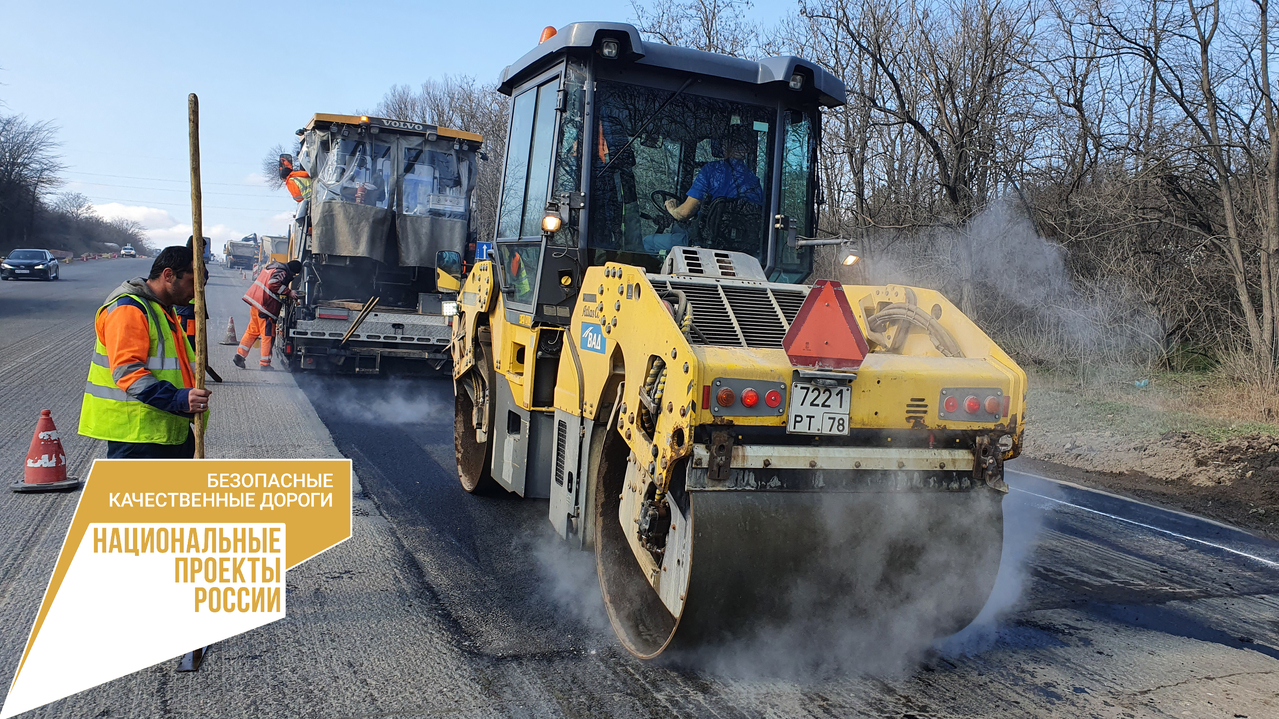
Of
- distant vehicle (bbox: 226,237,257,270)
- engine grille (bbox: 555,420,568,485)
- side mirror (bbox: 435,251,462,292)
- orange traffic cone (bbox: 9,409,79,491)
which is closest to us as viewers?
engine grille (bbox: 555,420,568,485)

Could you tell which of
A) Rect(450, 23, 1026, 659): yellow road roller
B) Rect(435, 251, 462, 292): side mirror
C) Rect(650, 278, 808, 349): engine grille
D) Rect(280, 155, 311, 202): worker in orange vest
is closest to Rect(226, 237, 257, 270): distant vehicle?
Rect(280, 155, 311, 202): worker in orange vest

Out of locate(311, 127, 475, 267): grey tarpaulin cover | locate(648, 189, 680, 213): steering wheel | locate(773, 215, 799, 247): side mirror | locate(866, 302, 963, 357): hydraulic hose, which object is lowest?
locate(866, 302, 963, 357): hydraulic hose

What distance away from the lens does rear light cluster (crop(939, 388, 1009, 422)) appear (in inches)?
141

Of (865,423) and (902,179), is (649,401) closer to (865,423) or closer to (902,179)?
(865,423)

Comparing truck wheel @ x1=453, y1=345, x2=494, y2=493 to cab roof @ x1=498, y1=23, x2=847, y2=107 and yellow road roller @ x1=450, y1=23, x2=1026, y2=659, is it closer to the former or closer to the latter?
yellow road roller @ x1=450, y1=23, x2=1026, y2=659

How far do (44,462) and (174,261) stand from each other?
115 inches

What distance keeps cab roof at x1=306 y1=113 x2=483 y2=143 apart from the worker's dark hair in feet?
28.5

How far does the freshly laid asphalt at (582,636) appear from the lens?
133 inches

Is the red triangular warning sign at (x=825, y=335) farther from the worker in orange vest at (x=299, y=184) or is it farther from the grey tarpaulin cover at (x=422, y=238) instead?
the worker in orange vest at (x=299, y=184)

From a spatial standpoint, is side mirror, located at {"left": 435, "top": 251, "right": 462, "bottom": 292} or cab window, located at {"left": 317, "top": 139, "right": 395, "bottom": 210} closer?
side mirror, located at {"left": 435, "top": 251, "right": 462, "bottom": 292}

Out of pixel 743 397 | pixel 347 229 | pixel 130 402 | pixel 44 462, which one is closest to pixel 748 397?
pixel 743 397

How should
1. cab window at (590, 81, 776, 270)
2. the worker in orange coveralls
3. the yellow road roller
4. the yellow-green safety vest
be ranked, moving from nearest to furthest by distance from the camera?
1. the yellow road roller
2. the yellow-green safety vest
3. cab window at (590, 81, 776, 270)
4. the worker in orange coveralls

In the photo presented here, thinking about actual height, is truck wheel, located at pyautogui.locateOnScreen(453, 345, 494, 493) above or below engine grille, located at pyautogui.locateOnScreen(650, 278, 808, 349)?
below

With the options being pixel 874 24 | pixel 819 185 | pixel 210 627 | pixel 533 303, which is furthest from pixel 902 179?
pixel 210 627
